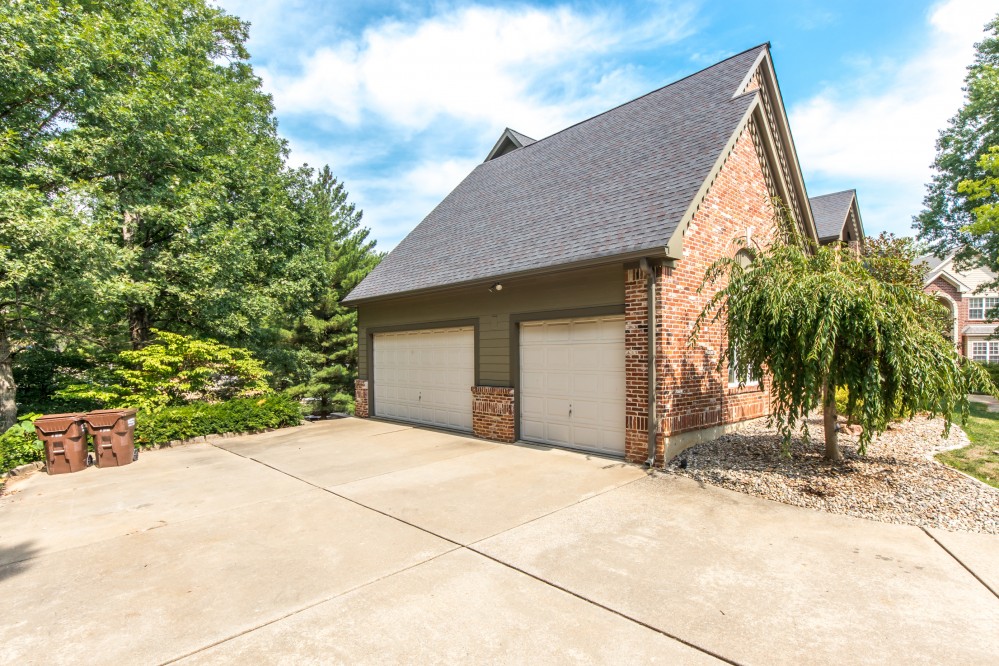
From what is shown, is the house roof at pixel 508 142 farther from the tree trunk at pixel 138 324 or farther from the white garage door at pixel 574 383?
the tree trunk at pixel 138 324

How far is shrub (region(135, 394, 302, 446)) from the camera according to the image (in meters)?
9.67

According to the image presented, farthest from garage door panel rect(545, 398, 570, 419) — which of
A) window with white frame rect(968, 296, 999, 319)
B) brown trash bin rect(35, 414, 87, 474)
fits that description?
window with white frame rect(968, 296, 999, 319)

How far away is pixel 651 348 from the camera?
732cm

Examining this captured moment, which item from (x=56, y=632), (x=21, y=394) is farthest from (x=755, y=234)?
(x=21, y=394)

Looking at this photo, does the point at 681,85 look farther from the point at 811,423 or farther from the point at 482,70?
the point at 811,423

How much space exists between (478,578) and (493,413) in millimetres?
5953

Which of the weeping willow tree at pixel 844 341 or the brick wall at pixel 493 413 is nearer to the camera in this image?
the weeping willow tree at pixel 844 341

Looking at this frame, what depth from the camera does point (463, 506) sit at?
18.6 ft

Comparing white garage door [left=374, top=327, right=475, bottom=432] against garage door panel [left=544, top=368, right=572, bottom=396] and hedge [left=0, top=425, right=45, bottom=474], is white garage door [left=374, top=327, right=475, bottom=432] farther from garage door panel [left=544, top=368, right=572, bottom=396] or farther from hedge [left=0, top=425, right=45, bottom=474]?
hedge [left=0, top=425, right=45, bottom=474]

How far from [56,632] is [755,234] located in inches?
451

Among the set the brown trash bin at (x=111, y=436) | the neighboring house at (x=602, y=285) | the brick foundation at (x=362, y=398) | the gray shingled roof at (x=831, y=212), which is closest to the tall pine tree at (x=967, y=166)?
the gray shingled roof at (x=831, y=212)

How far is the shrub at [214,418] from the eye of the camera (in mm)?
9672

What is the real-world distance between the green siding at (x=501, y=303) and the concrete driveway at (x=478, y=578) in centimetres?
323

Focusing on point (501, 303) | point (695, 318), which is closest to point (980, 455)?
point (695, 318)
